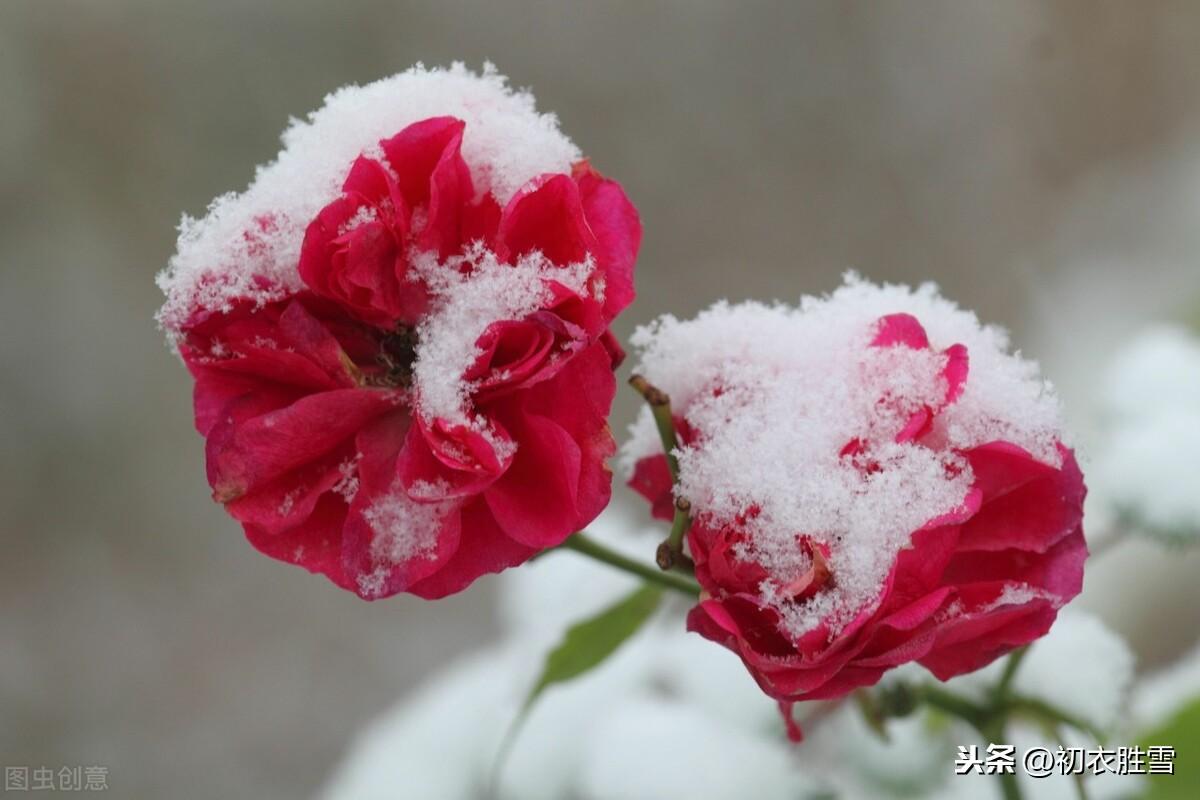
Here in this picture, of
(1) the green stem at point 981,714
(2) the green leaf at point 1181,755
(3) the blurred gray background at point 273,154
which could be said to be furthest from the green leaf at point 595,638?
(3) the blurred gray background at point 273,154

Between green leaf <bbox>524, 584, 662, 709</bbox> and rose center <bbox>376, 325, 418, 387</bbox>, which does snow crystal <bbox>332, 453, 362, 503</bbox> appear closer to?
rose center <bbox>376, 325, 418, 387</bbox>

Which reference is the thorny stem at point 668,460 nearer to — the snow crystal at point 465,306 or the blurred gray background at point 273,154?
the snow crystal at point 465,306

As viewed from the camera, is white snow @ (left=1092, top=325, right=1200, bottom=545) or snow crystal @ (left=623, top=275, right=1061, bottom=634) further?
white snow @ (left=1092, top=325, right=1200, bottom=545)

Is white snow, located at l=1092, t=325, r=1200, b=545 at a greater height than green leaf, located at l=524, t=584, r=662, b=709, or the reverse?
white snow, located at l=1092, t=325, r=1200, b=545

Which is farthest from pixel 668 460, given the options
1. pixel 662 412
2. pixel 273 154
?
pixel 273 154

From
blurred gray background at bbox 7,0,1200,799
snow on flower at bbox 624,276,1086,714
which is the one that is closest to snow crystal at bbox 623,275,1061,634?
snow on flower at bbox 624,276,1086,714

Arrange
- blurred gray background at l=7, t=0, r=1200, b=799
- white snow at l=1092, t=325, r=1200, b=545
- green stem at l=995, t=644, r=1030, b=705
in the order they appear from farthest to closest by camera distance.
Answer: blurred gray background at l=7, t=0, r=1200, b=799
white snow at l=1092, t=325, r=1200, b=545
green stem at l=995, t=644, r=1030, b=705
